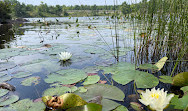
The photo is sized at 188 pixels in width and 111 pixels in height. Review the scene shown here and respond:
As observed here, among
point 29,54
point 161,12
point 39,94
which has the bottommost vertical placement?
point 39,94

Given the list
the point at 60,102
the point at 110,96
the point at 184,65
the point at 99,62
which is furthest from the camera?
the point at 99,62

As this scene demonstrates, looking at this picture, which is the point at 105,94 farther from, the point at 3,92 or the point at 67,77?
the point at 3,92

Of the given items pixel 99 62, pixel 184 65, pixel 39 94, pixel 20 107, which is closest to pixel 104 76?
pixel 99 62

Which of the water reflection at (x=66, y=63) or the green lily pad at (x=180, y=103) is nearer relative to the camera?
the green lily pad at (x=180, y=103)

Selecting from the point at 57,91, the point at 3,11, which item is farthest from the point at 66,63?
the point at 3,11

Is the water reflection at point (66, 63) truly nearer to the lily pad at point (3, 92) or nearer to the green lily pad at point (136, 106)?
the lily pad at point (3, 92)

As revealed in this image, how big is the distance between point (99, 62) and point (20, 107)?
131 cm

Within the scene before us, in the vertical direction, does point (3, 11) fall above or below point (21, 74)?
above

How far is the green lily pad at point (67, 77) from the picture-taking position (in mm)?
1514

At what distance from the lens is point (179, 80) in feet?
4.45

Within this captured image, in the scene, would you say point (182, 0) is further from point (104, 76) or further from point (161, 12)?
point (104, 76)

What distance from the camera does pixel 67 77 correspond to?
1598 millimetres

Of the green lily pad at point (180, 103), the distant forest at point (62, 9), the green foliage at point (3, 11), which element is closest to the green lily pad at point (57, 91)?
the green lily pad at point (180, 103)

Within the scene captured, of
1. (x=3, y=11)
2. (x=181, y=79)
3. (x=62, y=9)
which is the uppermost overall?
(x=62, y=9)
